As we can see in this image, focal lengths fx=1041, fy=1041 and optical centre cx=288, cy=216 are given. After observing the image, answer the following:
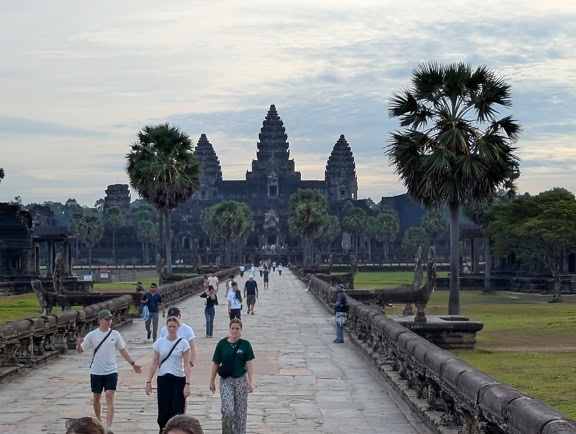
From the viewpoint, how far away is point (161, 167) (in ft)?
193

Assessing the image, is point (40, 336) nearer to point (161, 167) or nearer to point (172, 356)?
point (172, 356)

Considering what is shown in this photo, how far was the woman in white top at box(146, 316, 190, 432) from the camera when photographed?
38.7 feet

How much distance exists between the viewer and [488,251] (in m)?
72.9

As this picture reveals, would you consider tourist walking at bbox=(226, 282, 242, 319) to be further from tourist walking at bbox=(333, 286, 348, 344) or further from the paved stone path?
tourist walking at bbox=(333, 286, 348, 344)

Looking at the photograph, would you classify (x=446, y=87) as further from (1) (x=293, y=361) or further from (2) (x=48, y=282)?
(2) (x=48, y=282)

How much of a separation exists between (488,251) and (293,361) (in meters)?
53.7

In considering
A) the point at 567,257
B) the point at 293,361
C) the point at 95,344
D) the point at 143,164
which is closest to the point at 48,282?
the point at 143,164

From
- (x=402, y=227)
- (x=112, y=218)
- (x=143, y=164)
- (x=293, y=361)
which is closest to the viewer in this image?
(x=293, y=361)

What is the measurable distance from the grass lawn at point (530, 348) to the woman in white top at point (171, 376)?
7.29 meters

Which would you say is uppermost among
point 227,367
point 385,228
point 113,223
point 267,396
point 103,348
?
point 113,223

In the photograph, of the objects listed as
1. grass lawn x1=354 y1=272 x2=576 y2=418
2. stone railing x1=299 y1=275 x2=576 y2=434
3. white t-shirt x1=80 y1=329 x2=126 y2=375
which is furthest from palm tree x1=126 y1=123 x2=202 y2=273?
white t-shirt x1=80 y1=329 x2=126 y2=375

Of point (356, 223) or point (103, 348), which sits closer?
point (103, 348)

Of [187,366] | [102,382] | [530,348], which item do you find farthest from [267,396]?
[530,348]

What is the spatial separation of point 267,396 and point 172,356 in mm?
4458
